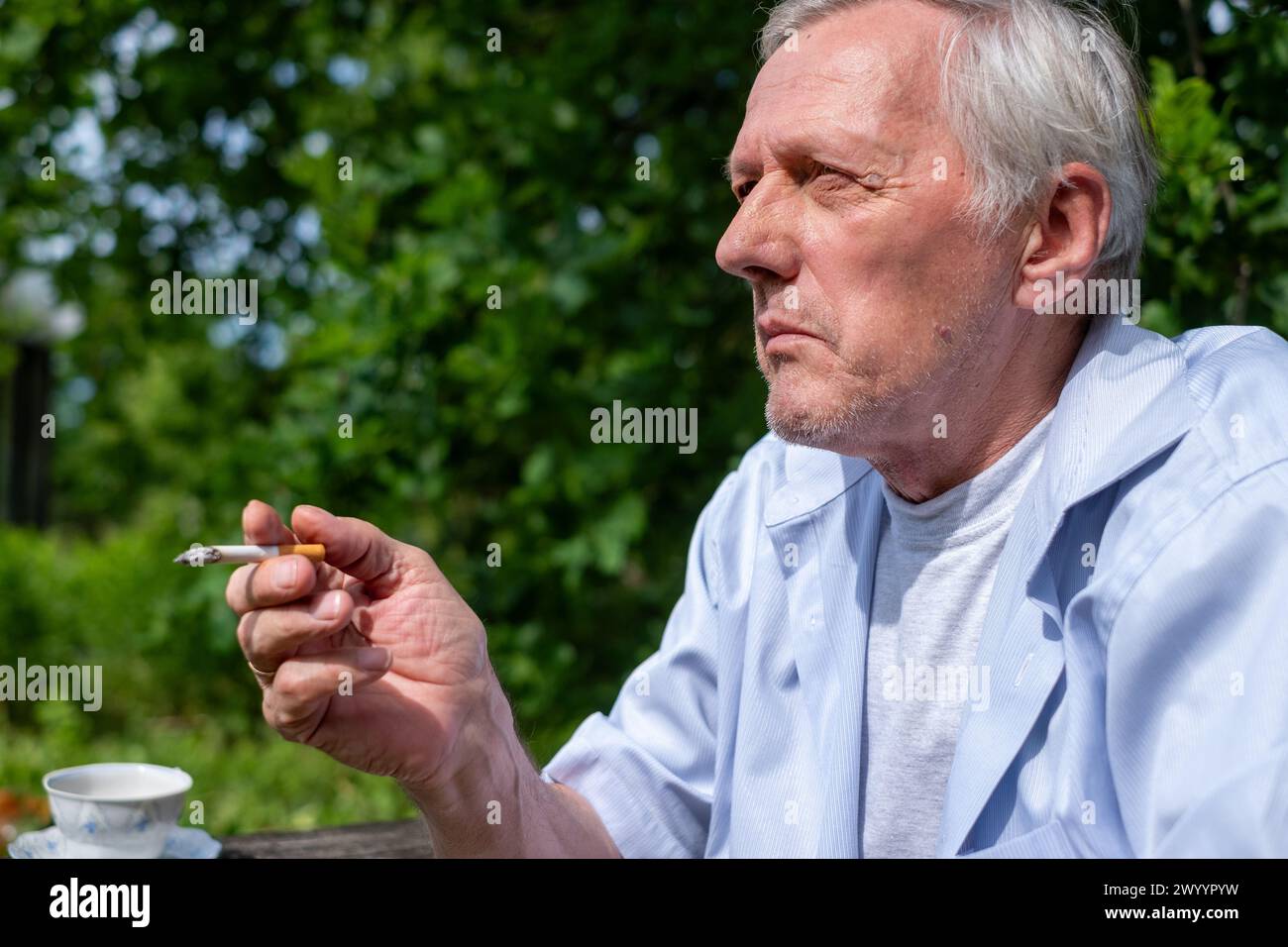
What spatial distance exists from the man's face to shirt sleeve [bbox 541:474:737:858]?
1.48 ft

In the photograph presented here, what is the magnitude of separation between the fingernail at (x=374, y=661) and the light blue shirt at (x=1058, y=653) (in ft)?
2.32

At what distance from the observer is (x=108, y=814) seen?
1836 millimetres

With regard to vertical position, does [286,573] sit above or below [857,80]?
below

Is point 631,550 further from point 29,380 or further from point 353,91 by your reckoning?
point 29,380

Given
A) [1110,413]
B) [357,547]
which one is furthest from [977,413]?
[357,547]

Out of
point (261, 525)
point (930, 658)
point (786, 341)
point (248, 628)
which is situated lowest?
point (930, 658)

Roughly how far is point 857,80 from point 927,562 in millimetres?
678

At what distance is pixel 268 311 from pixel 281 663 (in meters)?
3.33

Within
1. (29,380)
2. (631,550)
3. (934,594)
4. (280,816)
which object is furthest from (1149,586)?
(29,380)

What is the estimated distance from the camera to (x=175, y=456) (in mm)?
6895

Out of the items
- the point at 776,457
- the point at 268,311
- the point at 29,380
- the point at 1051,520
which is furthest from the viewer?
the point at 29,380

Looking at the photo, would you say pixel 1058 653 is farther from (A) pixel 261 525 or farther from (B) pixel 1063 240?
(A) pixel 261 525

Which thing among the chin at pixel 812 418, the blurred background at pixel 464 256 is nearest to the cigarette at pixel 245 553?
the chin at pixel 812 418

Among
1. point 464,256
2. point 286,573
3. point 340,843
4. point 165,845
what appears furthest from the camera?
point 464,256
